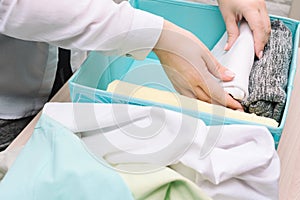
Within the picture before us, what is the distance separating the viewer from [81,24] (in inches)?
20.2

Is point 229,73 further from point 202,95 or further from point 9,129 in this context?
point 9,129

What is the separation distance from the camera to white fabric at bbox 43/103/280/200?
0.48 metres

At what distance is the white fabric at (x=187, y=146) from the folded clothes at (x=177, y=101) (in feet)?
0.14

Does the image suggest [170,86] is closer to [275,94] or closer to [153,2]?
[275,94]

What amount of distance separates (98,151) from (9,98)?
27 centimetres

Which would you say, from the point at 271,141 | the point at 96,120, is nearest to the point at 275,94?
the point at 271,141

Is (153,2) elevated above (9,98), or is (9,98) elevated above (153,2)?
(153,2)

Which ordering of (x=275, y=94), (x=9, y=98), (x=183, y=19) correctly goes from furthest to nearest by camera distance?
(x=183, y=19) → (x=9, y=98) → (x=275, y=94)

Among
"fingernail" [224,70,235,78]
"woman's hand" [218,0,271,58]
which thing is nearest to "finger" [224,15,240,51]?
"woman's hand" [218,0,271,58]

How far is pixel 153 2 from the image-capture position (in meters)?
0.82

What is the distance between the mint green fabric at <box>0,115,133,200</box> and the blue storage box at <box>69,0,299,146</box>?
0.10 metres

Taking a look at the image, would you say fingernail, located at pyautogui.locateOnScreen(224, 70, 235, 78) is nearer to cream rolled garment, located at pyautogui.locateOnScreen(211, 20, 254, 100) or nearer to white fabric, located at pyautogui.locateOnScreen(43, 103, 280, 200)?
cream rolled garment, located at pyautogui.locateOnScreen(211, 20, 254, 100)

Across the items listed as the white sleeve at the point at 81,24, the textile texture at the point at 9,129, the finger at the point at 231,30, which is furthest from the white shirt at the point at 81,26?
the finger at the point at 231,30

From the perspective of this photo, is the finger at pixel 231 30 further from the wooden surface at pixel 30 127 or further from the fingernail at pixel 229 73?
the wooden surface at pixel 30 127
